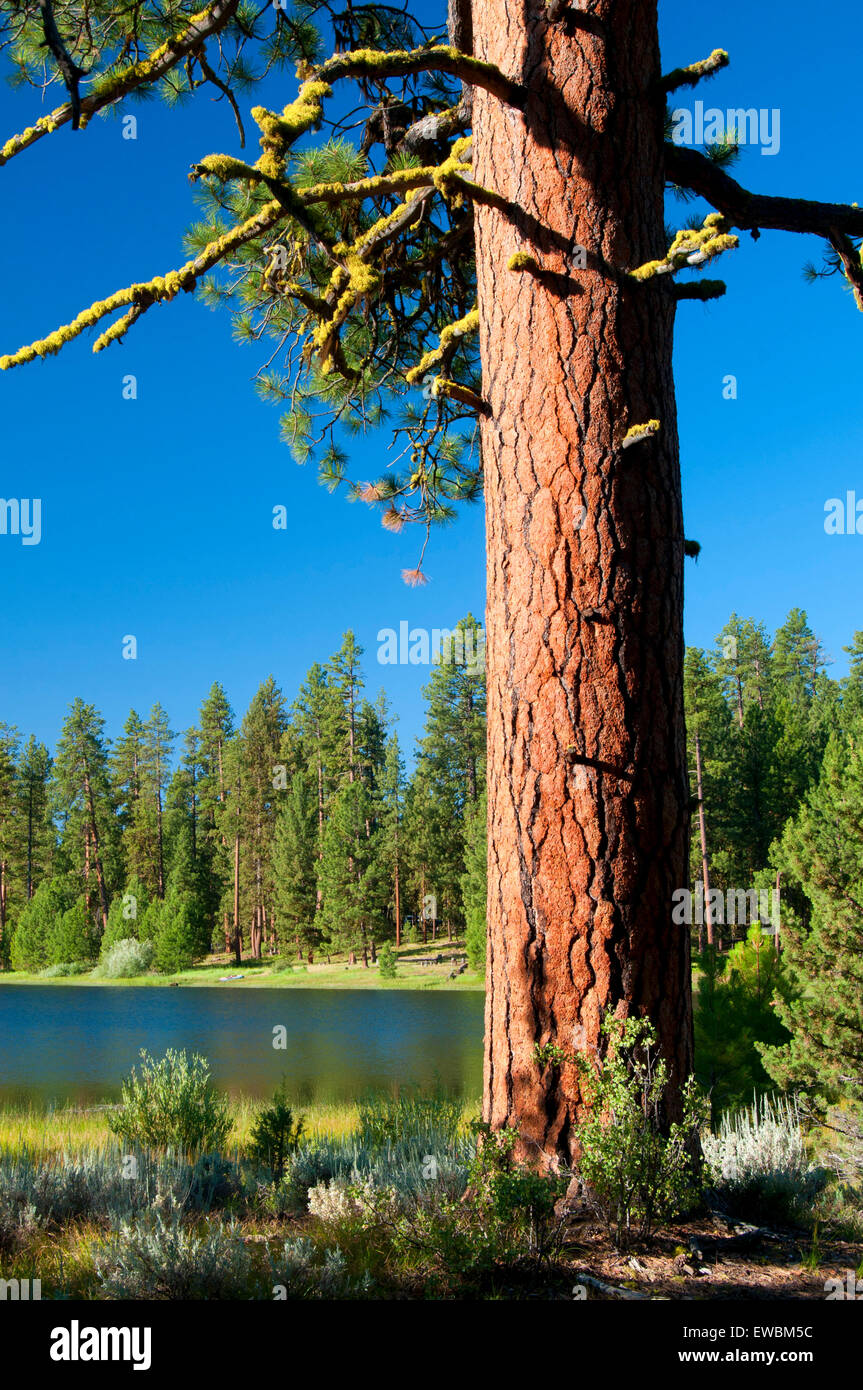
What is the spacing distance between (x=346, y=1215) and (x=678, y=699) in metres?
2.06

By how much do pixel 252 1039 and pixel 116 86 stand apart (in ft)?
61.7

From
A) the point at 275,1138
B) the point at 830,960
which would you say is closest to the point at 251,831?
the point at 830,960

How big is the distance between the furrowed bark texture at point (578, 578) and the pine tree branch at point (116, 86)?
124cm

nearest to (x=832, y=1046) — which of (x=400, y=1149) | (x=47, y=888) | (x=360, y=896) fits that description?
(x=400, y=1149)

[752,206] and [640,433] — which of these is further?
[752,206]

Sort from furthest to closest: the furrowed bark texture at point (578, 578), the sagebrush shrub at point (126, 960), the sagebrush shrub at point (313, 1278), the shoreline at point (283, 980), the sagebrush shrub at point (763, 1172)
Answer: the sagebrush shrub at point (126, 960) < the shoreline at point (283, 980) < the sagebrush shrub at point (763, 1172) < the furrowed bark texture at point (578, 578) < the sagebrush shrub at point (313, 1278)

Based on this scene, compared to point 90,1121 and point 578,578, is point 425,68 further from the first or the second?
point 90,1121

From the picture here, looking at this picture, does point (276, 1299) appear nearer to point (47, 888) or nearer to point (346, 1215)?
point (346, 1215)

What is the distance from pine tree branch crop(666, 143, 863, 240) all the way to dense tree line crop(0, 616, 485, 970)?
32.6 metres

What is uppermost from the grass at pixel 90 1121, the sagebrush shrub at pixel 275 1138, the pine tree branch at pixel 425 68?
the pine tree branch at pixel 425 68

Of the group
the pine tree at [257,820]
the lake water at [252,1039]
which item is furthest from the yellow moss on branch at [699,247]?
the pine tree at [257,820]

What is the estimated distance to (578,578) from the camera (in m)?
2.96

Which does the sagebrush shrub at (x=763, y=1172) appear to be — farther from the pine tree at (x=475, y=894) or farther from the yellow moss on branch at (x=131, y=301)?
the pine tree at (x=475, y=894)

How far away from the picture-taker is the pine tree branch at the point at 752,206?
361 centimetres
